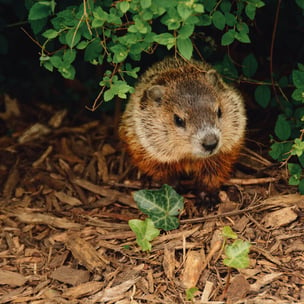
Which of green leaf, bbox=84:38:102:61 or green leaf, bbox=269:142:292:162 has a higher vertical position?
green leaf, bbox=84:38:102:61

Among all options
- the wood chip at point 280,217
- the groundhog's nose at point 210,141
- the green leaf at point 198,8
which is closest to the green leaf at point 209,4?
the green leaf at point 198,8

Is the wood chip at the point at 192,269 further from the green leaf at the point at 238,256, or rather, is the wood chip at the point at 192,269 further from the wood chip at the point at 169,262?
the green leaf at the point at 238,256

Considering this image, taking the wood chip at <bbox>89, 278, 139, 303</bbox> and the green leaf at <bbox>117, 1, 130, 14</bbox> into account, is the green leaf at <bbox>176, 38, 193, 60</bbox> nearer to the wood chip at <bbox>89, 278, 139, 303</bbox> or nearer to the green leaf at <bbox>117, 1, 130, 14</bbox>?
the green leaf at <bbox>117, 1, 130, 14</bbox>

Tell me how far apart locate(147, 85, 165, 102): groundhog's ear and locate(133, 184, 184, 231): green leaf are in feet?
3.05

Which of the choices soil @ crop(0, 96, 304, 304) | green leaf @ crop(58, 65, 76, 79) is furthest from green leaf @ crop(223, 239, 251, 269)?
green leaf @ crop(58, 65, 76, 79)

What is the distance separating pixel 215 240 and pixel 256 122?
91.1 inches

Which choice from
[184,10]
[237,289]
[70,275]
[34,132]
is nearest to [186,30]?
[184,10]

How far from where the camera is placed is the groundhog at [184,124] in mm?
4723

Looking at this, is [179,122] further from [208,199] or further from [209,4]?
[209,4]

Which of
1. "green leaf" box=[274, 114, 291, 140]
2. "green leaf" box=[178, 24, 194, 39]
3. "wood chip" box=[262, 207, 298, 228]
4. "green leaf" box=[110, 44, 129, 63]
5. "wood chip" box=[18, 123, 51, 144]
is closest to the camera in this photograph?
"green leaf" box=[178, 24, 194, 39]

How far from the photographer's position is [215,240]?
185 inches

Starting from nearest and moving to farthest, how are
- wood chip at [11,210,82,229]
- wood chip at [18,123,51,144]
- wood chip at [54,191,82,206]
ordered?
1. wood chip at [11,210,82,229]
2. wood chip at [54,191,82,206]
3. wood chip at [18,123,51,144]

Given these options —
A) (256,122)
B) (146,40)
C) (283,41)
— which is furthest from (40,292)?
(283,41)

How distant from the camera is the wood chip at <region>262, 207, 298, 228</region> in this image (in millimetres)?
4785
